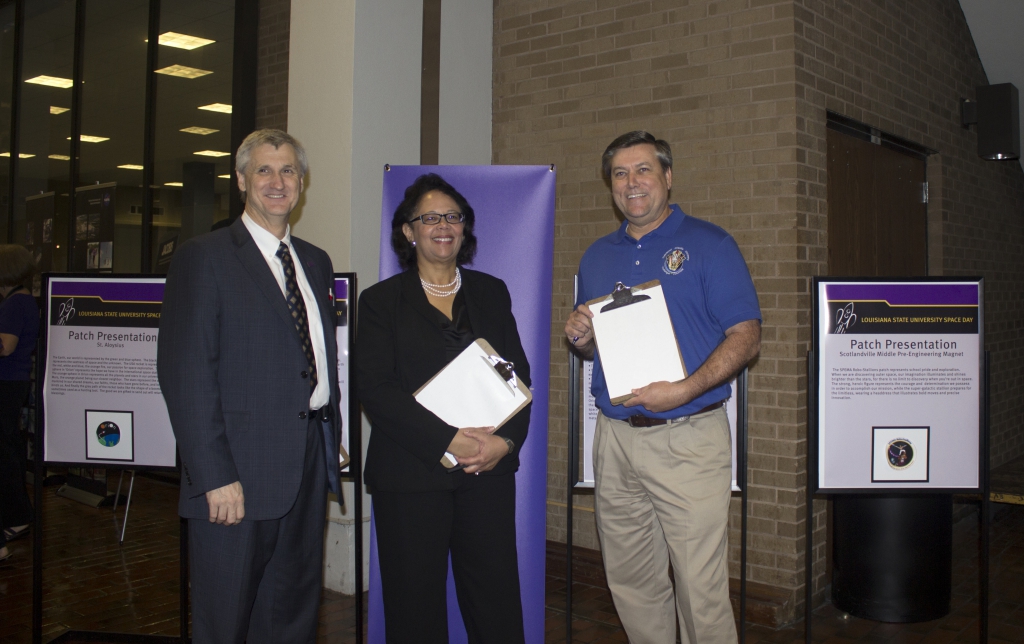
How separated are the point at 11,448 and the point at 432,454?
145 inches

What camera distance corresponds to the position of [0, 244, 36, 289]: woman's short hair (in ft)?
14.8

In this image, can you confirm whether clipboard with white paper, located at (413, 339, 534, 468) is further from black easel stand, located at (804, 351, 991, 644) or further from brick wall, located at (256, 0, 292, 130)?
brick wall, located at (256, 0, 292, 130)

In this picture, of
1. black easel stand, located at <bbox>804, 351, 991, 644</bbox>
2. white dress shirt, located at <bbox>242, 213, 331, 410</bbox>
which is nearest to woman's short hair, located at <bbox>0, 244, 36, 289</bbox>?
white dress shirt, located at <bbox>242, 213, 331, 410</bbox>

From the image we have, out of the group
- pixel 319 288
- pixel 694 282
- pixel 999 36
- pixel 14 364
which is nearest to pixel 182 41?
pixel 14 364

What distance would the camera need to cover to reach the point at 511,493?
244cm

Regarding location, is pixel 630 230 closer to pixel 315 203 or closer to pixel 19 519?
pixel 315 203

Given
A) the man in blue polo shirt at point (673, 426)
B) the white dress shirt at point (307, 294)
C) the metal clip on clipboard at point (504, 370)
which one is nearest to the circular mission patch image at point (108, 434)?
the white dress shirt at point (307, 294)

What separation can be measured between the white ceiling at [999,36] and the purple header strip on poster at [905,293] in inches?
142

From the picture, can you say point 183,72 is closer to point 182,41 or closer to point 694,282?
point 182,41

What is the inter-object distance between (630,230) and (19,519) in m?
4.52

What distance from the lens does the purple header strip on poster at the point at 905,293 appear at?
2.84 meters

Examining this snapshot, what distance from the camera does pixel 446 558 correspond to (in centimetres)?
230

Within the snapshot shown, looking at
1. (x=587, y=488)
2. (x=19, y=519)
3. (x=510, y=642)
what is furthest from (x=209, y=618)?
(x=19, y=519)

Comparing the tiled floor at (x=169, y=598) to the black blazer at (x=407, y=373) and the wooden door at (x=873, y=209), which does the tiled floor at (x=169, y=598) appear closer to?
the black blazer at (x=407, y=373)
